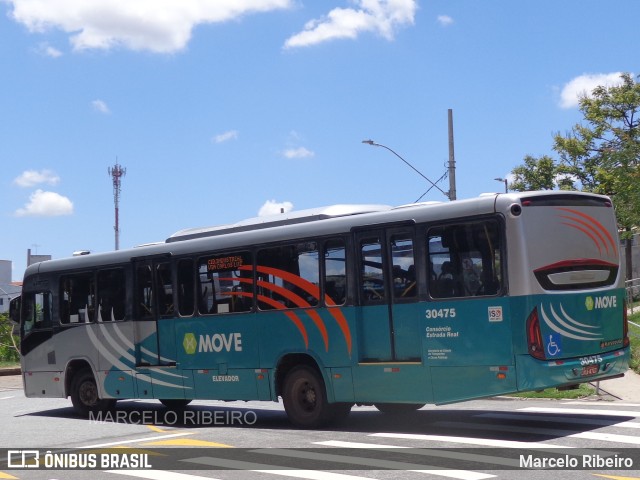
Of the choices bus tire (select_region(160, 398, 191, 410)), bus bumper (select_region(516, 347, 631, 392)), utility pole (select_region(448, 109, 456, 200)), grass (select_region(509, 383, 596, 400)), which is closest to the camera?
bus bumper (select_region(516, 347, 631, 392))

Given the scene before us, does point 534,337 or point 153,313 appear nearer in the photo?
point 534,337

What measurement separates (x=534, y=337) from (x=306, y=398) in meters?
4.09

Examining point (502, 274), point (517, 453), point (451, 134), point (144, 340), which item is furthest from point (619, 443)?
point (451, 134)

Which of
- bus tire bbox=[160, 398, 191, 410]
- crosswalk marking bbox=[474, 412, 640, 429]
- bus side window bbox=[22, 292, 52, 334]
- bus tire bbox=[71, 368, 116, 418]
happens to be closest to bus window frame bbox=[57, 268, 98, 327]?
bus side window bbox=[22, 292, 52, 334]

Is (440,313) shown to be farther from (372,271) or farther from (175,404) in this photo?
(175,404)

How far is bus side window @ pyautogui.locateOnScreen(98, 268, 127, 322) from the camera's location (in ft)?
57.9

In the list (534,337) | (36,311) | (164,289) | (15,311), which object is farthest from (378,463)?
(15,311)

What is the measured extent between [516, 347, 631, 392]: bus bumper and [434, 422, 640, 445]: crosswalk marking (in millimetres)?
661

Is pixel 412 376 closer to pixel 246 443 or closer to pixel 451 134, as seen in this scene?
pixel 246 443

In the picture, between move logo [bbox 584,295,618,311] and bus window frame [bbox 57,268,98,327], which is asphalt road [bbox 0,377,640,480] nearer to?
move logo [bbox 584,295,618,311]

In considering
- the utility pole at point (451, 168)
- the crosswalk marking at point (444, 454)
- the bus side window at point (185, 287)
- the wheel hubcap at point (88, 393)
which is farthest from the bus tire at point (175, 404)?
the utility pole at point (451, 168)

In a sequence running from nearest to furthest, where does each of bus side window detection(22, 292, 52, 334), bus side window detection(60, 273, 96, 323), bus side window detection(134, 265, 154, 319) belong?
bus side window detection(134, 265, 154, 319) → bus side window detection(60, 273, 96, 323) → bus side window detection(22, 292, 52, 334)

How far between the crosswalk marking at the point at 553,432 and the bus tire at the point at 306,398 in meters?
1.76

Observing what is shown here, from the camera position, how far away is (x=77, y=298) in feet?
61.3
